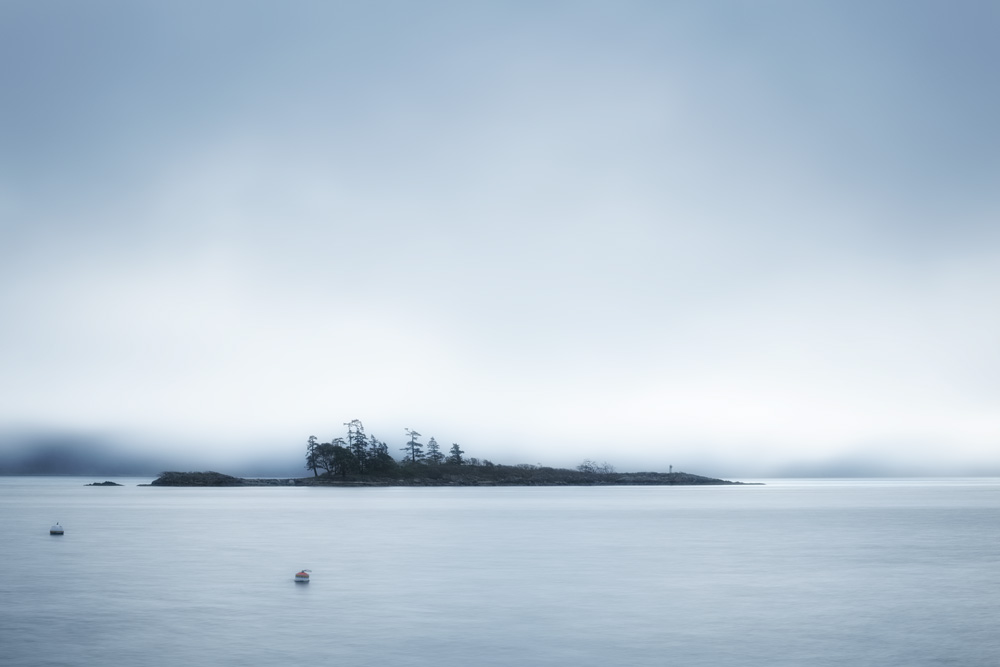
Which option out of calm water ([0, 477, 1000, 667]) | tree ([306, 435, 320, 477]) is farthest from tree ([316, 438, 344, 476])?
calm water ([0, 477, 1000, 667])

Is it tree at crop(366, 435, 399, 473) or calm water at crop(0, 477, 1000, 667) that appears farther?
tree at crop(366, 435, 399, 473)

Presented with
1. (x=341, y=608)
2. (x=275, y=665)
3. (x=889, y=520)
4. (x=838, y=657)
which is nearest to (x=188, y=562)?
(x=341, y=608)

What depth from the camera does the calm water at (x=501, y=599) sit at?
1892cm

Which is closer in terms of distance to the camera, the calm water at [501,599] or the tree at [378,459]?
the calm water at [501,599]

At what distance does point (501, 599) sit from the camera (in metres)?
25.9

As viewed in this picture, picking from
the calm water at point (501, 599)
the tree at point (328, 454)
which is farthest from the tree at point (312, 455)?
the calm water at point (501, 599)

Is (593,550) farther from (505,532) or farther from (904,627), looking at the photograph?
(904,627)

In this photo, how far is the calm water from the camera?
18.9m

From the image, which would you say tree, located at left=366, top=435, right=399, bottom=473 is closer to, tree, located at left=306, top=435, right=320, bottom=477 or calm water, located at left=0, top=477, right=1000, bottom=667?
tree, located at left=306, top=435, right=320, bottom=477

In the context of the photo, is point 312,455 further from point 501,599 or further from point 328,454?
point 501,599

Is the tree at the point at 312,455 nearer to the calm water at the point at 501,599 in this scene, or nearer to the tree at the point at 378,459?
the tree at the point at 378,459

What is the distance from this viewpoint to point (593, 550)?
4047cm

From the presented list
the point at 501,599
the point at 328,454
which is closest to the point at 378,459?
the point at 328,454

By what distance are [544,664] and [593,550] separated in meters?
23.6
